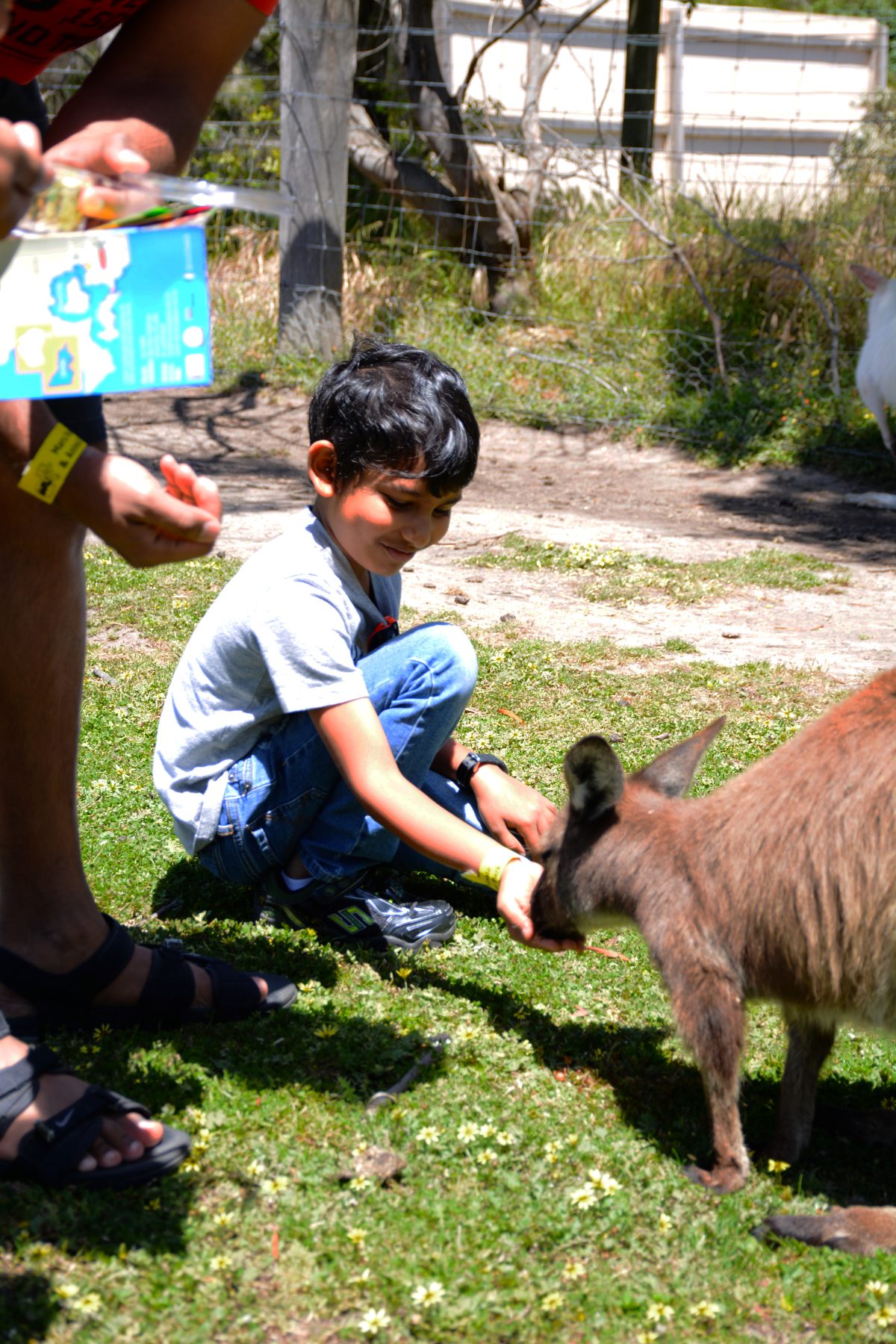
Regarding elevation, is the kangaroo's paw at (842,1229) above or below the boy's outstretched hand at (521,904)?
below

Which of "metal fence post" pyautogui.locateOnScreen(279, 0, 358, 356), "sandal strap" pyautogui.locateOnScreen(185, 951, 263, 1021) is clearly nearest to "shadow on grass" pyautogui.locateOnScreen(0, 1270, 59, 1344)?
"sandal strap" pyautogui.locateOnScreen(185, 951, 263, 1021)

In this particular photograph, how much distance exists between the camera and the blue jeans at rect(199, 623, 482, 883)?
125 inches

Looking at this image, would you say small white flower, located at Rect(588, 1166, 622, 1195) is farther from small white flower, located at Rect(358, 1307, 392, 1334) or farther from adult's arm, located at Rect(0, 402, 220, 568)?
adult's arm, located at Rect(0, 402, 220, 568)

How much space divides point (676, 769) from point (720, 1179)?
34.2 inches

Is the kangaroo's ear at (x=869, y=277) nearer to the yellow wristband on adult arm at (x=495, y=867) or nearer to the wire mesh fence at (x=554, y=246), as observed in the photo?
the wire mesh fence at (x=554, y=246)

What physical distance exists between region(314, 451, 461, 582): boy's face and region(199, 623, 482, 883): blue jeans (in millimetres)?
236

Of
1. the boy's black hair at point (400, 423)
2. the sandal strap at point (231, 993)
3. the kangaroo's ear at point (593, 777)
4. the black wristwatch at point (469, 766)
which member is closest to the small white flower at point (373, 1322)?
the sandal strap at point (231, 993)

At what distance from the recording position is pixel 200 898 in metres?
3.45

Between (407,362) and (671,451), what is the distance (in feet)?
21.1

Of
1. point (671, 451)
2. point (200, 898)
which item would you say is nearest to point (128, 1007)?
point (200, 898)

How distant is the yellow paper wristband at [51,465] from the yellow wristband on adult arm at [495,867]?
4.32ft

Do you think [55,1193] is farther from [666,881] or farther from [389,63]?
[389,63]

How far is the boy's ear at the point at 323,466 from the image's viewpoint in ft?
10.3

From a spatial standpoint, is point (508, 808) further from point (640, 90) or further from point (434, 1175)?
point (640, 90)
